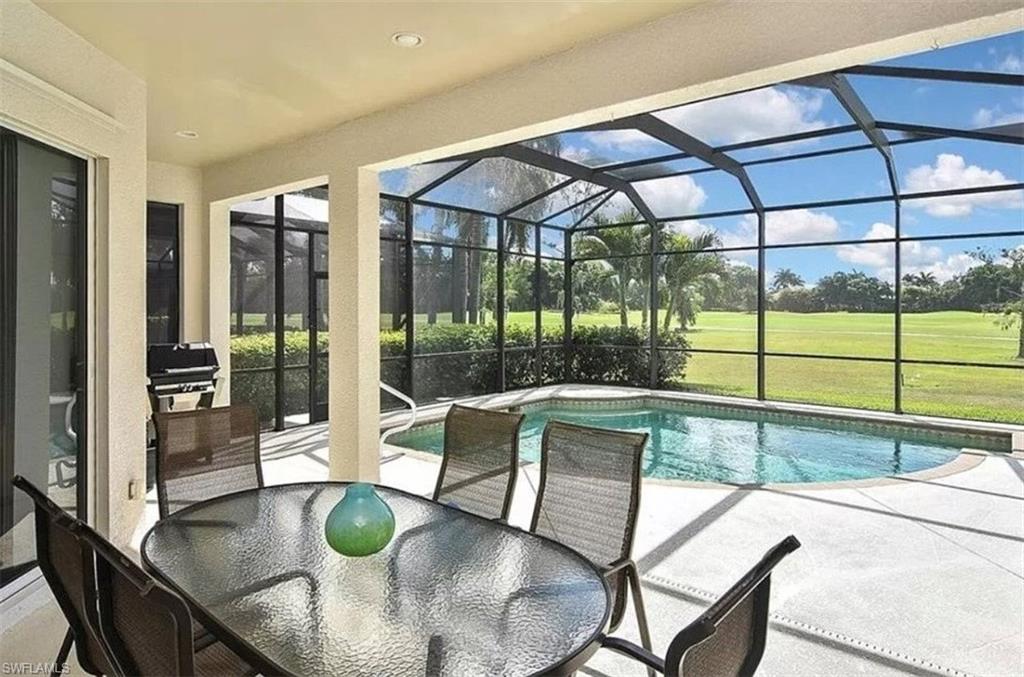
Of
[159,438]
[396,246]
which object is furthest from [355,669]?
[396,246]

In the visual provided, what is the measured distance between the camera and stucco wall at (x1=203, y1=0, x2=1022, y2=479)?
2559mm

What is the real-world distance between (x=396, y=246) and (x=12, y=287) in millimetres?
6029

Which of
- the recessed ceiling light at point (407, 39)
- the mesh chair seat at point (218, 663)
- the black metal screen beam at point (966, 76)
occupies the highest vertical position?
the black metal screen beam at point (966, 76)

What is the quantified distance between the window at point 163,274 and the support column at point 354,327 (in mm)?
2551

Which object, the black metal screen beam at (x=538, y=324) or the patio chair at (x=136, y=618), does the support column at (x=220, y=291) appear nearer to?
the patio chair at (x=136, y=618)

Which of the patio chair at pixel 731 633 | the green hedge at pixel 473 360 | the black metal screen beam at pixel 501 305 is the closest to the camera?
the patio chair at pixel 731 633

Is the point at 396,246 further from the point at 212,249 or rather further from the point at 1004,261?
the point at 1004,261

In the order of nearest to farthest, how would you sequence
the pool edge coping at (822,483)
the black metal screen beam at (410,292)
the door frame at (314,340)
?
the pool edge coping at (822,483) → the door frame at (314,340) → the black metal screen beam at (410,292)

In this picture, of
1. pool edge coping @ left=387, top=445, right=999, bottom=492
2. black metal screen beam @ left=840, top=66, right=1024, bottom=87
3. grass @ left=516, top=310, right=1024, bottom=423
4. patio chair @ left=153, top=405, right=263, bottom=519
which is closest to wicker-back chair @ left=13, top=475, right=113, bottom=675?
patio chair @ left=153, top=405, right=263, bottom=519

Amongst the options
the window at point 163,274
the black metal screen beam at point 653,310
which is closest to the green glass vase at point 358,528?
the window at point 163,274

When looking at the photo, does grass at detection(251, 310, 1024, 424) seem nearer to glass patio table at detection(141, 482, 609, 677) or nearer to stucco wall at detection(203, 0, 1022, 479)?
stucco wall at detection(203, 0, 1022, 479)

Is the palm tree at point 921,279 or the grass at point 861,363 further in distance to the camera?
the palm tree at point 921,279

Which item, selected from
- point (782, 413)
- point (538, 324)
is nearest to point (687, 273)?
point (538, 324)

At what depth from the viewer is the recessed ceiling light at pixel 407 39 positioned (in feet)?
10.8
